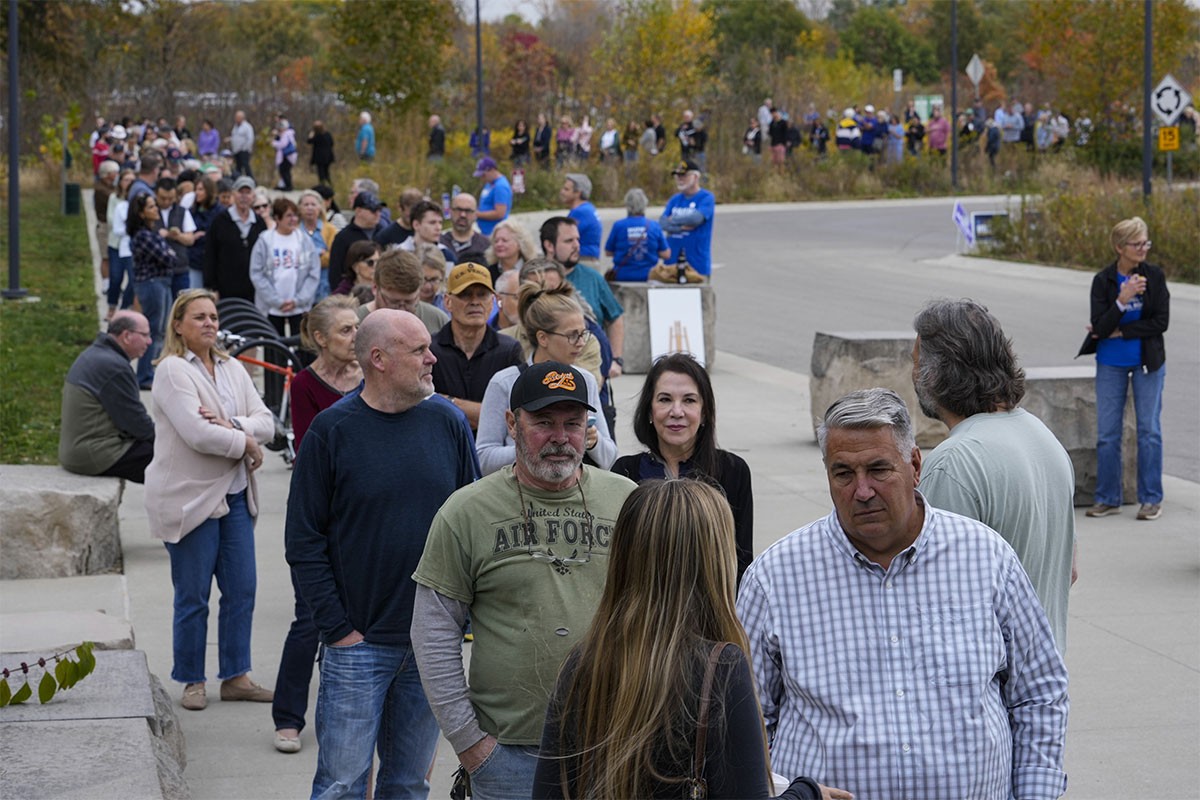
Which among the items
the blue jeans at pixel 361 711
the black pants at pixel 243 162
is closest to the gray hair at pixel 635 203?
the blue jeans at pixel 361 711

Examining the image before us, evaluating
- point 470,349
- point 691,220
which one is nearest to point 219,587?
point 470,349

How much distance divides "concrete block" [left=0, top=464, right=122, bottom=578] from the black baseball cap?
5.66 meters

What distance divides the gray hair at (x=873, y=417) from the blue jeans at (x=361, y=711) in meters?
1.91

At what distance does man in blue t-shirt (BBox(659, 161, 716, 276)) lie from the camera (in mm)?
16203

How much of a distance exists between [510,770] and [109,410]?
587cm

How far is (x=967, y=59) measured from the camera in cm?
9581

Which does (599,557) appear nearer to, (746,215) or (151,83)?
(746,215)

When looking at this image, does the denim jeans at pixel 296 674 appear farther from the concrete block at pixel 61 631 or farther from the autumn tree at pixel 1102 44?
the autumn tree at pixel 1102 44

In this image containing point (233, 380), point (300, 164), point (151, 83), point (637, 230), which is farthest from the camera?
point (151, 83)

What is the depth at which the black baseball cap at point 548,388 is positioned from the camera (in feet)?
13.8

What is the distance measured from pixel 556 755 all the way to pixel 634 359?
13907 millimetres

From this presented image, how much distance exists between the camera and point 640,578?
298cm

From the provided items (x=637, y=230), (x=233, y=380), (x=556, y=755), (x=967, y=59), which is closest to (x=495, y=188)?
(x=637, y=230)

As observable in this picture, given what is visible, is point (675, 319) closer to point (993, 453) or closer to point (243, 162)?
point (993, 453)
